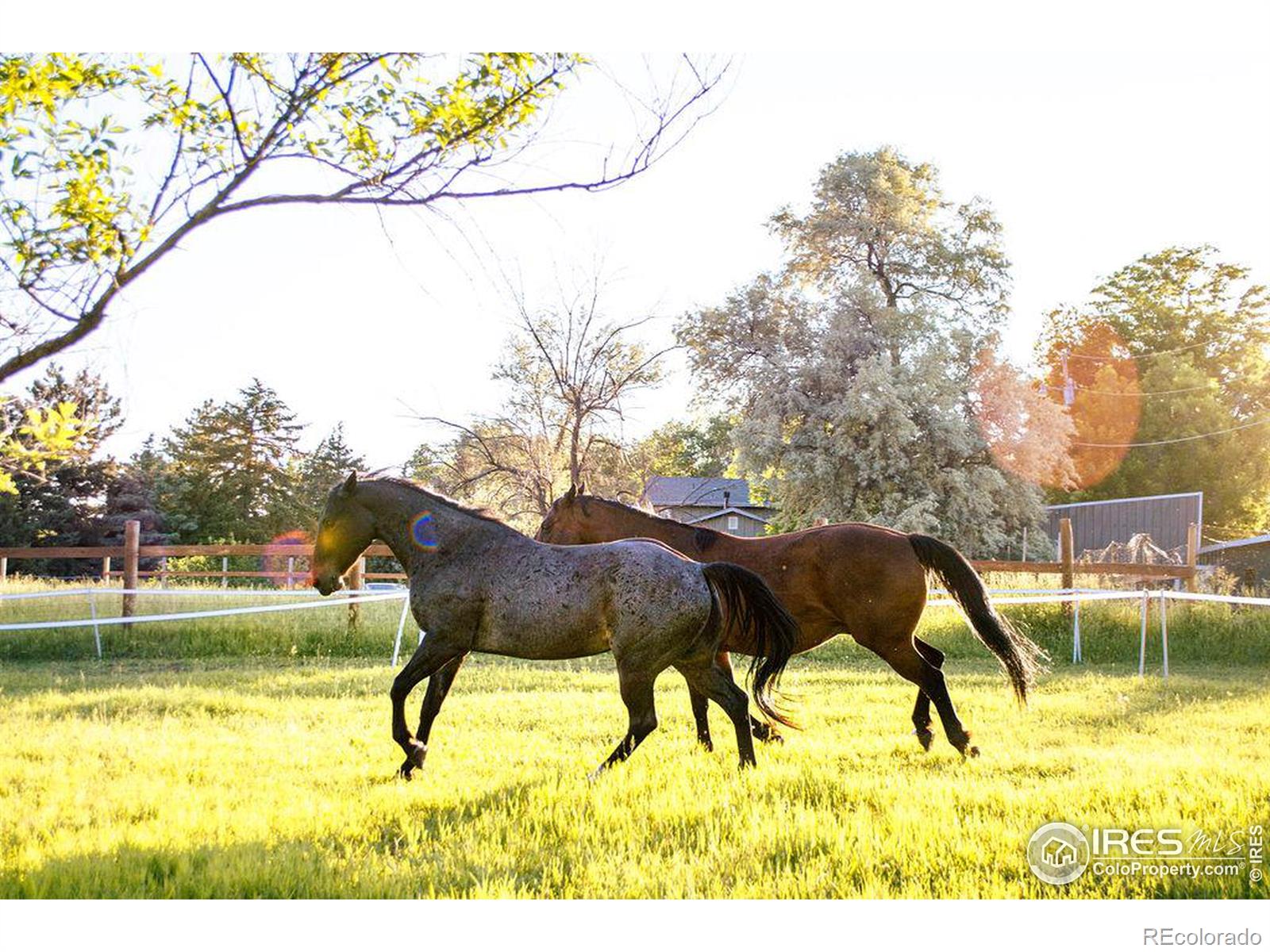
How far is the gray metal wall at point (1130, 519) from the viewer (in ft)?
75.8

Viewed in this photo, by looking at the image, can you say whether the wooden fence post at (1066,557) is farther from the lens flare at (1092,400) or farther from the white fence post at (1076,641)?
the lens flare at (1092,400)

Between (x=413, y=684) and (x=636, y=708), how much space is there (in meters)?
1.21

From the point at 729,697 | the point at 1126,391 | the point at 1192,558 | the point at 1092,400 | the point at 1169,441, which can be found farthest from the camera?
the point at 1092,400

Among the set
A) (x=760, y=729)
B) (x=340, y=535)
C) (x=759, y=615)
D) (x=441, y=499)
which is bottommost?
(x=760, y=729)

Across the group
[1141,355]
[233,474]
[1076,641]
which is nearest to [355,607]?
[1076,641]

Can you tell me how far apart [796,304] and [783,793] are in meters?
19.8

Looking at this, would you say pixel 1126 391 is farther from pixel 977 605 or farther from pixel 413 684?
pixel 413 684

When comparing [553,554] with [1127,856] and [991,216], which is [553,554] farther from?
[991,216]

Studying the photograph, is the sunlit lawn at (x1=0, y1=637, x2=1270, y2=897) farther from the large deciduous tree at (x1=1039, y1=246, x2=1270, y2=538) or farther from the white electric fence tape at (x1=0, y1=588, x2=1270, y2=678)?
the large deciduous tree at (x1=1039, y1=246, x2=1270, y2=538)

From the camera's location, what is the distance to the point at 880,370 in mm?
20922

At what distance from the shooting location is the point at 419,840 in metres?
3.82

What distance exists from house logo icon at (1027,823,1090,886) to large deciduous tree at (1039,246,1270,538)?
2625cm

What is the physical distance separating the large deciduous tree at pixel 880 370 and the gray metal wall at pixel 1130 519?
2393mm

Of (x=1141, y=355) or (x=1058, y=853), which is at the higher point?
(x=1141, y=355)
